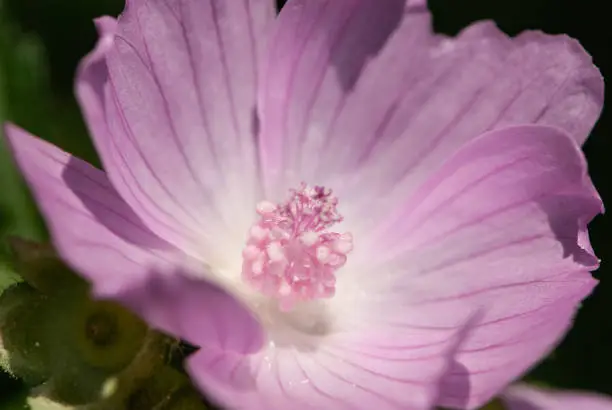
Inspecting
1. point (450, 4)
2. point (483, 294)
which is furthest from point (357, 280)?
point (450, 4)

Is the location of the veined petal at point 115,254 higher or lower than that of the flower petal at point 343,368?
higher

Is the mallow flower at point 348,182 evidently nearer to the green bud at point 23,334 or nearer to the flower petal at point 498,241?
the flower petal at point 498,241

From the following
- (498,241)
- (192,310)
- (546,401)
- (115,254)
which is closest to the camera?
(192,310)

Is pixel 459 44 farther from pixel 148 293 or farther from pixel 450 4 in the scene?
pixel 450 4

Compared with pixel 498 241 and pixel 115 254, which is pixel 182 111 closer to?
pixel 115 254

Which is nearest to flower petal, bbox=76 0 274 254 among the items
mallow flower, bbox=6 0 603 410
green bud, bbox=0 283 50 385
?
mallow flower, bbox=6 0 603 410

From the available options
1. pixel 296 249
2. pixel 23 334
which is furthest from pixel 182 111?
pixel 23 334

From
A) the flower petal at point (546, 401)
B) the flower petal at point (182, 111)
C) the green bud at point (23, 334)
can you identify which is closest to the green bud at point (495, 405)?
the flower petal at point (546, 401)
